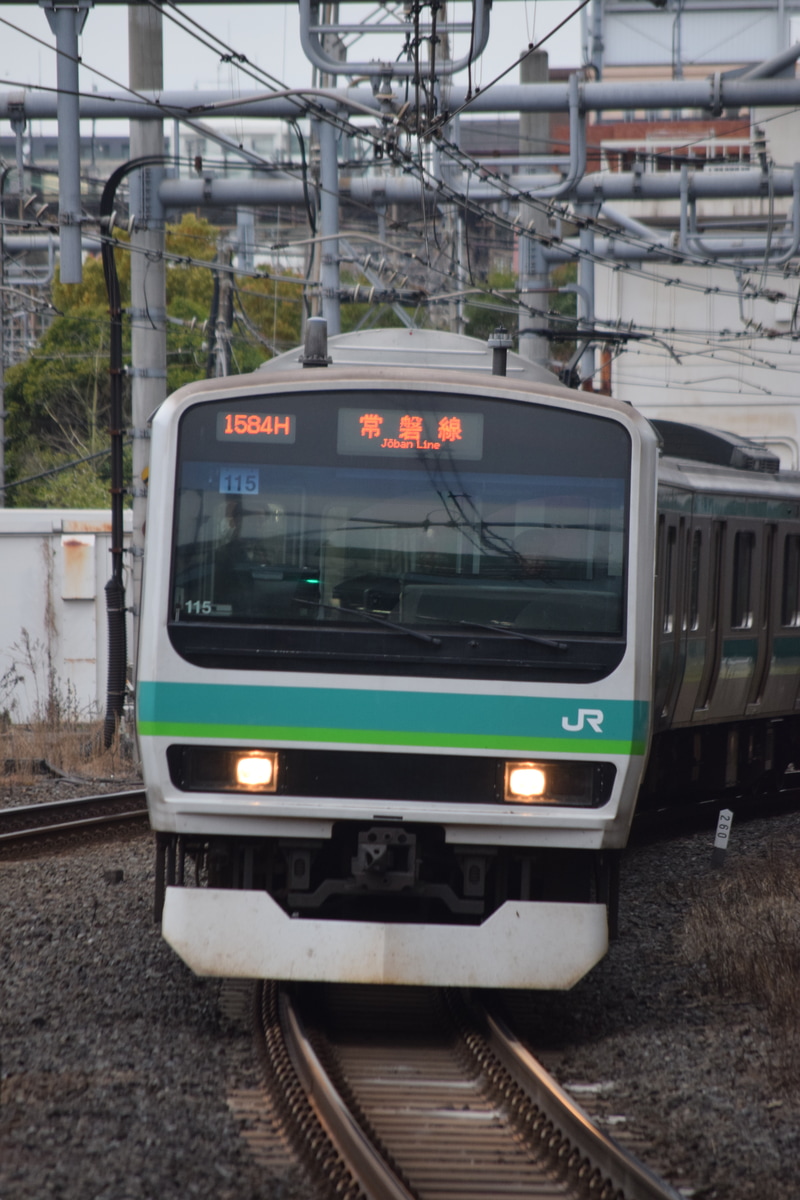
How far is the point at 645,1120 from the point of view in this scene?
548cm

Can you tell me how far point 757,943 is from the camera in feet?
25.2

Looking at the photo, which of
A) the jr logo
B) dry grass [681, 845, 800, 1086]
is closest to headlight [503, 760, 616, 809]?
the jr logo

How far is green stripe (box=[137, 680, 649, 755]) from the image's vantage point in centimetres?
632

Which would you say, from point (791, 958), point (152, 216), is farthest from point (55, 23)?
point (791, 958)

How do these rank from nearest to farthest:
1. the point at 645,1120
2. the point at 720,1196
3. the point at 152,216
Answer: the point at 720,1196 < the point at 645,1120 < the point at 152,216

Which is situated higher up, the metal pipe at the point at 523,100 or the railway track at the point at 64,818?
the metal pipe at the point at 523,100

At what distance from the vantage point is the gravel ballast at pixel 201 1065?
4.83 metres

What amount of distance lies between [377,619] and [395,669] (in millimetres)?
214

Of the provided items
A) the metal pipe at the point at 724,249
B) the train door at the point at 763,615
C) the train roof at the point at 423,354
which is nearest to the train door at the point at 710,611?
the train door at the point at 763,615

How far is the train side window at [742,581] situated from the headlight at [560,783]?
5814 mm

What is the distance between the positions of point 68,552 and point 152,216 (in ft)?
21.7

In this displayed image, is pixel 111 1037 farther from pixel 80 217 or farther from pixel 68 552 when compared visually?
pixel 68 552

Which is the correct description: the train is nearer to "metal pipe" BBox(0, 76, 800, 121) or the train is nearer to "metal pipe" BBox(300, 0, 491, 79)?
"metal pipe" BBox(300, 0, 491, 79)

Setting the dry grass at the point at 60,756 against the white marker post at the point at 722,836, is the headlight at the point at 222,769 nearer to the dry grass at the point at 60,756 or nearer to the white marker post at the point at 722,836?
the white marker post at the point at 722,836
